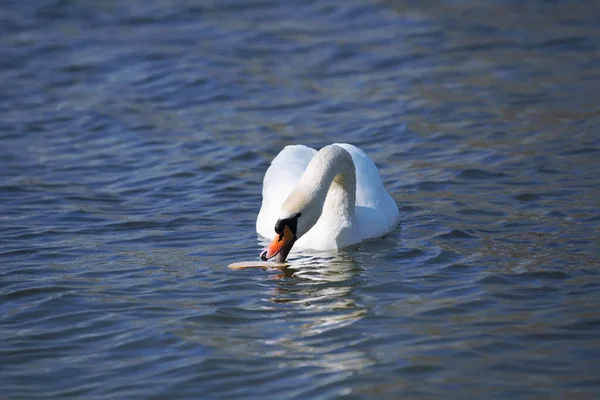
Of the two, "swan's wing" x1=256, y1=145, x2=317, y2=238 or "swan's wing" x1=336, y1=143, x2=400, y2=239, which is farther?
"swan's wing" x1=256, y1=145, x2=317, y2=238

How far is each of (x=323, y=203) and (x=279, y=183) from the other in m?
1.23

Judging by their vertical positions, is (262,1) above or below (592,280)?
above

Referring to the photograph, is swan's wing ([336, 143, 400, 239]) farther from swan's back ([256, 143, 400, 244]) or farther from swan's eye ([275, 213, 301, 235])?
swan's eye ([275, 213, 301, 235])

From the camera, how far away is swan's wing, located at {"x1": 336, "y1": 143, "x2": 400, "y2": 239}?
350 inches

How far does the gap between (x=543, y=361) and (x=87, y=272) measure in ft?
12.1

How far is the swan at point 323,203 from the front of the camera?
7922 millimetres

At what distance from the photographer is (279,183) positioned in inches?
367

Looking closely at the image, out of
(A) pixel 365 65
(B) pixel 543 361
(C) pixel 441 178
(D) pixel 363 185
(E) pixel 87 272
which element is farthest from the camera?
(A) pixel 365 65

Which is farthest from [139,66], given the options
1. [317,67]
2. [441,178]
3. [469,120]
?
[441,178]

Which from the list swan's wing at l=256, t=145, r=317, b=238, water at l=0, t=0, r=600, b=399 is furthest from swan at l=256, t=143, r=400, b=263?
water at l=0, t=0, r=600, b=399

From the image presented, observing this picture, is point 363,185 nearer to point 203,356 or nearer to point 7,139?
point 203,356

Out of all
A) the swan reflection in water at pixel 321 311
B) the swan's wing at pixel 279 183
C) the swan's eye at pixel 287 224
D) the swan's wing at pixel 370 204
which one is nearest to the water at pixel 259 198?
the swan reflection in water at pixel 321 311

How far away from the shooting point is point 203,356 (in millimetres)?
6398

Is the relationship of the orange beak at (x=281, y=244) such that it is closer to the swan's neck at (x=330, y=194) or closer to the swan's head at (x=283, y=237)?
the swan's head at (x=283, y=237)
